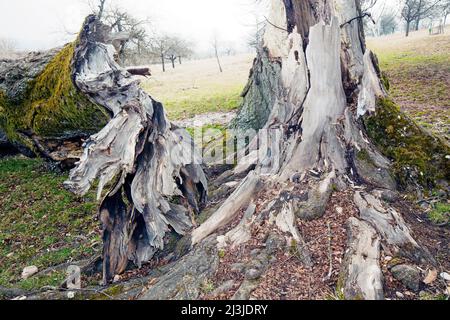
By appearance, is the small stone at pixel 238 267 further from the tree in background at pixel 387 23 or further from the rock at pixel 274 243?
the tree in background at pixel 387 23

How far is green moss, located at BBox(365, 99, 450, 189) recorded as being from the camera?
446 cm

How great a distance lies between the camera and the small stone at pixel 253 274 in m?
3.19

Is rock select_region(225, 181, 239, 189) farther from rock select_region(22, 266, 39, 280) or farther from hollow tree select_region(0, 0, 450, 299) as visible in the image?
rock select_region(22, 266, 39, 280)

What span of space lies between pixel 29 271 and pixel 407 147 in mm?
5279

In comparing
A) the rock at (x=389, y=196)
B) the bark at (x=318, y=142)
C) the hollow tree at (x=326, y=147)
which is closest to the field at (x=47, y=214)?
the rock at (x=389, y=196)

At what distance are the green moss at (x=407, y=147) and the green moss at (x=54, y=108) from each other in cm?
434

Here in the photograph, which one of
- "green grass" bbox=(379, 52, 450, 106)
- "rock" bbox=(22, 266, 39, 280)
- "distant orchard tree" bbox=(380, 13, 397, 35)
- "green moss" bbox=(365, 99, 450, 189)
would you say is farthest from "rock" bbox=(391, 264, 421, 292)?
"distant orchard tree" bbox=(380, 13, 397, 35)

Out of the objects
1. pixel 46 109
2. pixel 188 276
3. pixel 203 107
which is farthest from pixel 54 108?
pixel 203 107

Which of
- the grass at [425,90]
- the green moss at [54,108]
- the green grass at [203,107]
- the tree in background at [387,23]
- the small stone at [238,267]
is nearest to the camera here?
the small stone at [238,267]

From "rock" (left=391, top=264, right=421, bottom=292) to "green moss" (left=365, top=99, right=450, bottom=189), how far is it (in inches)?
61.0

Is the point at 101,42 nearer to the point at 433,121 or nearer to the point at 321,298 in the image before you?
the point at 321,298

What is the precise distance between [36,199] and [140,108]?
12.9ft

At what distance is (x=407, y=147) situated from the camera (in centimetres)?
463
